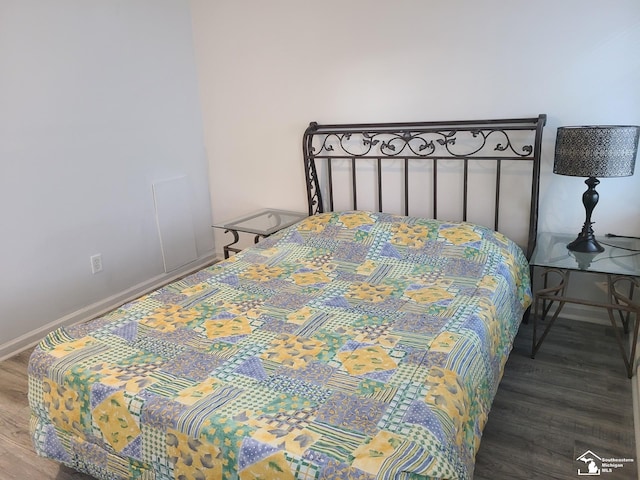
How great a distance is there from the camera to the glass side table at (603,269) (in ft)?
6.91

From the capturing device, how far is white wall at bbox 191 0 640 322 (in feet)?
7.50

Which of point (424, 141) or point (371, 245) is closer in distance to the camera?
point (371, 245)

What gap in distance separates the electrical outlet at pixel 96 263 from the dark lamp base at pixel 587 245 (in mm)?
2680

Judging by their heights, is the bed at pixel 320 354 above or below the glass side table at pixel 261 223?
below

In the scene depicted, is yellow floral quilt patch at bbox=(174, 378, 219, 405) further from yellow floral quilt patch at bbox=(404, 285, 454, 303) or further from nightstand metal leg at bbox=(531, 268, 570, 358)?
nightstand metal leg at bbox=(531, 268, 570, 358)

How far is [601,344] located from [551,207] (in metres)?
0.73

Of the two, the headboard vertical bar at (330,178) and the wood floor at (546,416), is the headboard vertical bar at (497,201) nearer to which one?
the wood floor at (546,416)

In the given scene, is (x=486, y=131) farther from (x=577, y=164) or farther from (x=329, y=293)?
(x=329, y=293)

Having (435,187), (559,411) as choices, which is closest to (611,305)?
(559,411)

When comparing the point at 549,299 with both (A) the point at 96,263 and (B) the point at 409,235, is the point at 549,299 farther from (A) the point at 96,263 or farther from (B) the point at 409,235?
(A) the point at 96,263

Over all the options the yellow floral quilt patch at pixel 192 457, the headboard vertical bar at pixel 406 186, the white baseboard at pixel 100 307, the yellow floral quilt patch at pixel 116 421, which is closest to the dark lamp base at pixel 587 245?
the headboard vertical bar at pixel 406 186

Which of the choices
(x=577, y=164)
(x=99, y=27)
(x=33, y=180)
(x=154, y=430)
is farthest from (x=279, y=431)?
(x=99, y=27)

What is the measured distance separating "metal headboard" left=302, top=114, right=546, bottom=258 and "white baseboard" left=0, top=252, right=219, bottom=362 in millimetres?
1126

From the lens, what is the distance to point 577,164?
2.11m
